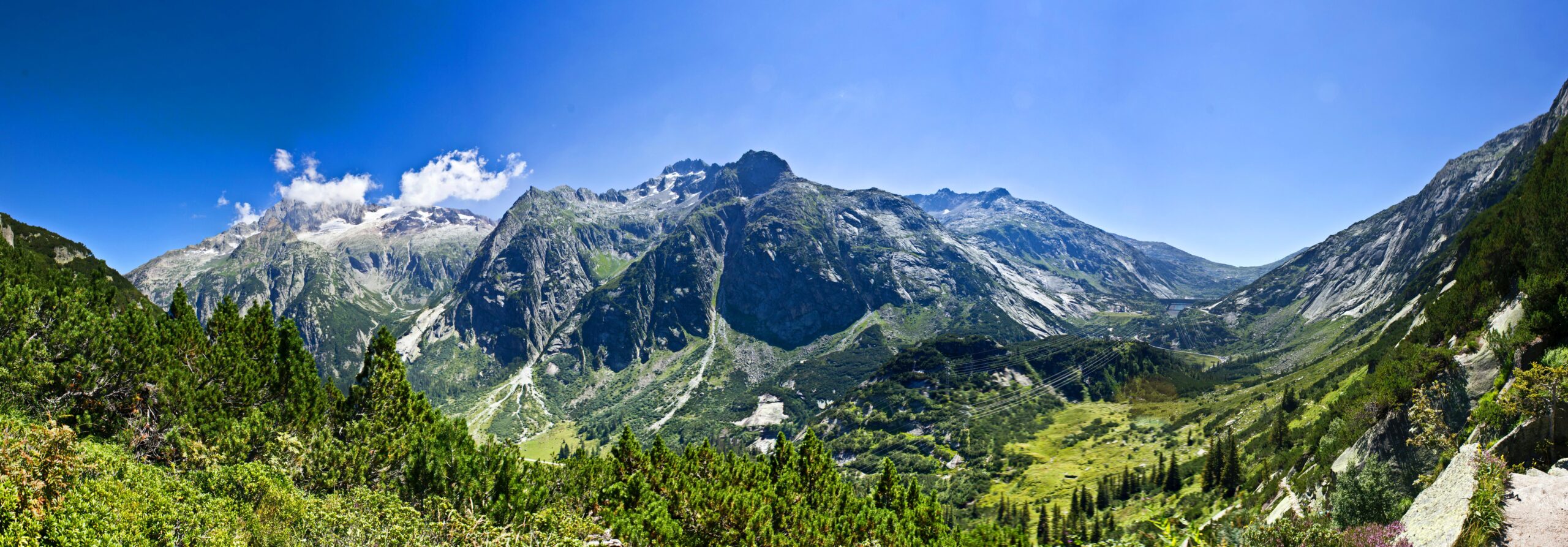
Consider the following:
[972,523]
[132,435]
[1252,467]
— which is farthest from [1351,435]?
[972,523]

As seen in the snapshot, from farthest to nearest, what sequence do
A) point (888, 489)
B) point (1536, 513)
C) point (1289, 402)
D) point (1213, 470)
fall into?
point (1289, 402)
point (1213, 470)
point (888, 489)
point (1536, 513)

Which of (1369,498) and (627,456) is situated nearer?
(1369,498)

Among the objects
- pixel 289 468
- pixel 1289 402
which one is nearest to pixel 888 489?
pixel 289 468

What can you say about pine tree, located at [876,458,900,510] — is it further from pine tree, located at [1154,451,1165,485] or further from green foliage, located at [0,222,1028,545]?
pine tree, located at [1154,451,1165,485]

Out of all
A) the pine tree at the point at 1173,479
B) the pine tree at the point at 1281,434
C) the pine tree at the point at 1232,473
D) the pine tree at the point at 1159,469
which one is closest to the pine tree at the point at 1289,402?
the pine tree at the point at 1281,434

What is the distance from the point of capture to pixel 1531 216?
46750 millimetres

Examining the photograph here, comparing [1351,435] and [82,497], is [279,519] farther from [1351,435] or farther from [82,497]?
[1351,435]

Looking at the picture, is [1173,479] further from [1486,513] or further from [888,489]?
[1486,513]

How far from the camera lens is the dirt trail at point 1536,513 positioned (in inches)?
535

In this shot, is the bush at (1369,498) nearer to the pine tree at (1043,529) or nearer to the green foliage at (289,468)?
the green foliage at (289,468)

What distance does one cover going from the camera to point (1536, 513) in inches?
549

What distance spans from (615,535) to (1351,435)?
7106cm

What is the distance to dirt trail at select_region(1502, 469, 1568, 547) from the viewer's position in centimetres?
1358

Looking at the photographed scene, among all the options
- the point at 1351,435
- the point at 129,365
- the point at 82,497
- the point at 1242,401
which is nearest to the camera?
the point at 82,497
